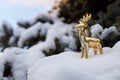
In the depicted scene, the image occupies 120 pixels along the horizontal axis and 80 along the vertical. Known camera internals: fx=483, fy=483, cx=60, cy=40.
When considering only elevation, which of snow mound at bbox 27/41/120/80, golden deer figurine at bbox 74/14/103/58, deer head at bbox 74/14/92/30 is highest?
deer head at bbox 74/14/92/30

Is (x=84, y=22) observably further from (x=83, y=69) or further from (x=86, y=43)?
(x=83, y=69)

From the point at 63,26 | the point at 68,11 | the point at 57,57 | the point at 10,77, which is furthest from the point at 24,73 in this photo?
the point at 68,11

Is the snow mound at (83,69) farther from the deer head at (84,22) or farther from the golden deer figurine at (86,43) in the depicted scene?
the deer head at (84,22)

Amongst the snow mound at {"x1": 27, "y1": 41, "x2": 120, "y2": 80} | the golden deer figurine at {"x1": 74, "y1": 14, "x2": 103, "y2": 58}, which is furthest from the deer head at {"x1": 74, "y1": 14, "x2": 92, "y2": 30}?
the snow mound at {"x1": 27, "y1": 41, "x2": 120, "y2": 80}

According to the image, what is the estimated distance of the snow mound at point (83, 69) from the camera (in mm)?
2586

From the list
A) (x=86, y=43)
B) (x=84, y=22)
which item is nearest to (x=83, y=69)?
(x=86, y=43)

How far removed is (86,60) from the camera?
286 cm

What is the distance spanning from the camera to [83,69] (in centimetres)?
268

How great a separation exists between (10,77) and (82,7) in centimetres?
230

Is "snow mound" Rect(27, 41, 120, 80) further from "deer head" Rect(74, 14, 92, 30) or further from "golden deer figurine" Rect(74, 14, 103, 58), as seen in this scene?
"deer head" Rect(74, 14, 92, 30)

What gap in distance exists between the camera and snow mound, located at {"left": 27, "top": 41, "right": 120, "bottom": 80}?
8.48 feet

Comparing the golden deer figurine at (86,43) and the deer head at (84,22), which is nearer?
the golden deer figurine at (86,43)

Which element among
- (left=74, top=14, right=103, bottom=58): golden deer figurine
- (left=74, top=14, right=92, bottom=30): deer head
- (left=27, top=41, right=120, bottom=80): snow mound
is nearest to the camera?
(left=27, top=41, right=120, bottom=80): snow mound

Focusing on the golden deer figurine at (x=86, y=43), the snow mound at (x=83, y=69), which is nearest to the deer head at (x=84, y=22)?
the golden deer figurine at (x=86, y=43)
